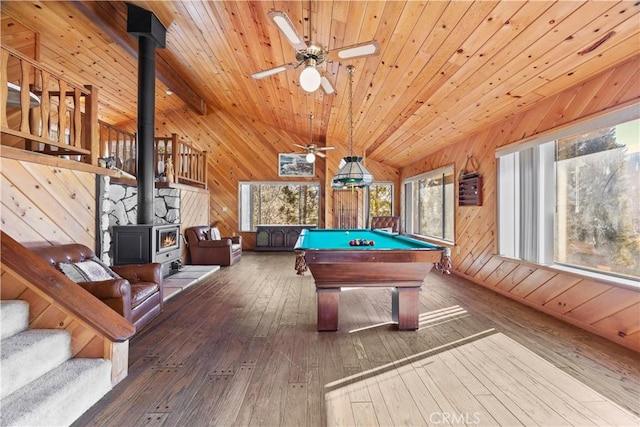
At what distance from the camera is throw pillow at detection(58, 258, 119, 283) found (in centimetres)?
266

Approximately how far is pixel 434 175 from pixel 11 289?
23.0ft

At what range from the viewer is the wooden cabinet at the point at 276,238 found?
28.5 feet

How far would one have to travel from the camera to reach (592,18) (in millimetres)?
2180

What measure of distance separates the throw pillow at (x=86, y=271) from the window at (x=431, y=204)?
19.2 feet

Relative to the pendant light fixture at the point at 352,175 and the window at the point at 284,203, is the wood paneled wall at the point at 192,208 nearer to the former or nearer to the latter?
the window at the point at 284,203

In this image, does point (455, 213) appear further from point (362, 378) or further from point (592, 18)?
point (362, 378)

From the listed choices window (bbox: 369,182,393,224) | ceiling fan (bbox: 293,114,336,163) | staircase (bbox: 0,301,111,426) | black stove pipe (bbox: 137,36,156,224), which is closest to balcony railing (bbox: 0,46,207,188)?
black stove pipe (bbox: 137,36,156,224)

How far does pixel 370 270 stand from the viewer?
3.02m

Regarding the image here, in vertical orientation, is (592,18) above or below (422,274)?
above

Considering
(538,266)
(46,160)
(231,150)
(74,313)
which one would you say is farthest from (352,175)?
(231,150)

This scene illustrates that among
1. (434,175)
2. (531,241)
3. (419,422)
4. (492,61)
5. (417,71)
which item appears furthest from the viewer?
(434,175)

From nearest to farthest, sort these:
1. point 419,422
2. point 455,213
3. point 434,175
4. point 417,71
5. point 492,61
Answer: point 419,422 → point 492,61 → point 417,71 → point 455,213 → point 434,175

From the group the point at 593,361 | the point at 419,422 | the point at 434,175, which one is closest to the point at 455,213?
the point at 434,175

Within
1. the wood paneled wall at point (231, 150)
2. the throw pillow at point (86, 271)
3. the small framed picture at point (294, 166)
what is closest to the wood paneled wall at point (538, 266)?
the wood paneled wall at point (231, 150)
